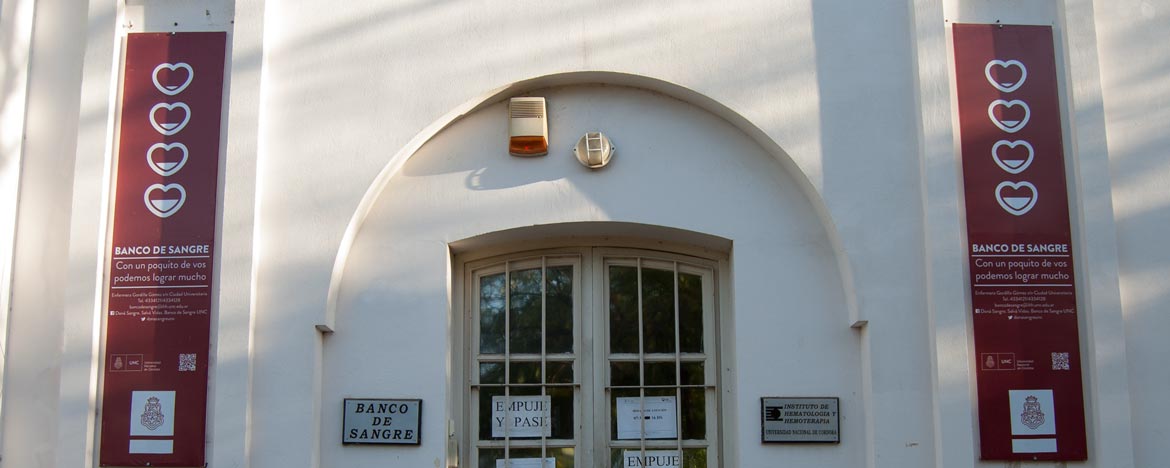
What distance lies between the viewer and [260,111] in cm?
743

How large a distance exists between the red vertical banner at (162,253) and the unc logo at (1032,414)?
455 cm

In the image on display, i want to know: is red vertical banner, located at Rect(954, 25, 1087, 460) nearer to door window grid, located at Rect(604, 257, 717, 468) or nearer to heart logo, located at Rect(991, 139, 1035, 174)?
heart logo, located at Rect(991, 139, 1035, 174)

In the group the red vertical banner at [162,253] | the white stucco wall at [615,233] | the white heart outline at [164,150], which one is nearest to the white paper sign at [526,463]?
the white stucco wall at [615,233]

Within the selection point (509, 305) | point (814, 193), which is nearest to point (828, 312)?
point (814, 193)

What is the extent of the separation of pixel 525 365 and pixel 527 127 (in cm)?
143

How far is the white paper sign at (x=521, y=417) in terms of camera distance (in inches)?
297

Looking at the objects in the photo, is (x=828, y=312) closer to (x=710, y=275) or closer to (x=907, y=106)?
(x=710, y=275)

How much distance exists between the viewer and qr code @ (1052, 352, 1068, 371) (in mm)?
7016

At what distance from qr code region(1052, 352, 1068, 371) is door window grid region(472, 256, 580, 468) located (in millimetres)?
2700

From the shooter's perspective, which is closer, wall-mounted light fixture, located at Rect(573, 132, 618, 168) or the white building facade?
the white building facade

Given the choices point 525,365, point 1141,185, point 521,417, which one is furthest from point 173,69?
point 1141,185

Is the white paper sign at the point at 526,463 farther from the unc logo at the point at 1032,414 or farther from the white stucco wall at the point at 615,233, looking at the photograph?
the unc logo at the point at 1032,414

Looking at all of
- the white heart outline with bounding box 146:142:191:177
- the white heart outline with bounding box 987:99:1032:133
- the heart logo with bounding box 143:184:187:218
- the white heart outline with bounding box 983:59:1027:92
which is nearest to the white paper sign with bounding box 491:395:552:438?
the heart logo with bounding box 143:184:187:218

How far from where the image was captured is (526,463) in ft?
24.7
